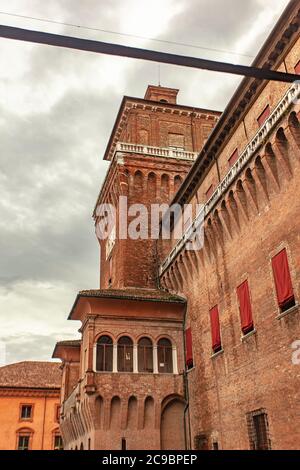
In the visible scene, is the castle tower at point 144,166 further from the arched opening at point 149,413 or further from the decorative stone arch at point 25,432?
the decorative stone arch at point 25,432

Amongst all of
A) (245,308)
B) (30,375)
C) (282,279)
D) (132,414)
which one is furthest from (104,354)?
(30,375)

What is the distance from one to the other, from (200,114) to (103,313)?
18.9 meters

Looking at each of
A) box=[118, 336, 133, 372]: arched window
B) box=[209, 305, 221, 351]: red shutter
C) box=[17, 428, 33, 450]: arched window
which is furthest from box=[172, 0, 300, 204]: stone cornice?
box=[17, 428, 33, 450]: arched window

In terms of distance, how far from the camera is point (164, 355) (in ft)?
71.6

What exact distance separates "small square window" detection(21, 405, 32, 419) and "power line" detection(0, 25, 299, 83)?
1778 inches

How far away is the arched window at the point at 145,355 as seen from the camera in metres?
21.1

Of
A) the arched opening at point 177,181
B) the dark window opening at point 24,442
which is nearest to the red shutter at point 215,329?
the arched opening at point 177,181

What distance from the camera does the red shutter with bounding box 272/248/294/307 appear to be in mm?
14047

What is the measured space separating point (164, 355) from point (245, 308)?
664cm

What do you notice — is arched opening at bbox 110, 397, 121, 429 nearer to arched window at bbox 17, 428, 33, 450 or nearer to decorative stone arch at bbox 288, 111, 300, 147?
decorative stone arch at bbox 288, 111, 300, 147

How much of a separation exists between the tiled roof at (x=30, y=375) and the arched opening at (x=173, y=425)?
2709 centimetres

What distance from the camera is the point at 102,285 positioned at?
3331 cm
